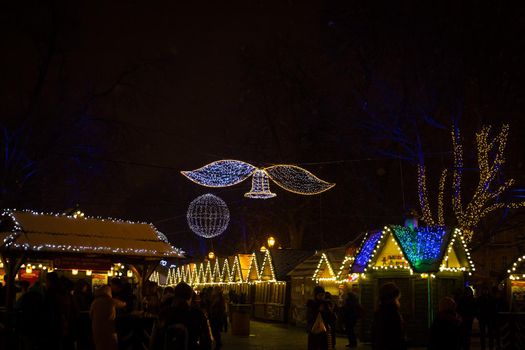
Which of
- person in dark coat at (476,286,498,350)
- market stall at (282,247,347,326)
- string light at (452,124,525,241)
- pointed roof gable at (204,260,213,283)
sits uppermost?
string light at (452,124,525,241)

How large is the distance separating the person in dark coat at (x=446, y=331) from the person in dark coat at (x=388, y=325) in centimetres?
42

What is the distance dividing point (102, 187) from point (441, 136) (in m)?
18.3

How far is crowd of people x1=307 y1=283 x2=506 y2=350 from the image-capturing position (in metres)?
8.55

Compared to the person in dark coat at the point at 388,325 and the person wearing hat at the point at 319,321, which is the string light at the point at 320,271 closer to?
the person wearing hat at the point at 319,321

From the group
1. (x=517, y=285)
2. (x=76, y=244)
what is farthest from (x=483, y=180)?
(x=76, y=244)

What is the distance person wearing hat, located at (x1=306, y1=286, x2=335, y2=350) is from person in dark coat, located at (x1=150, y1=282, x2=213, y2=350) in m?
5.61

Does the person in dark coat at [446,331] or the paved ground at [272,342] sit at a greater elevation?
the person in dark coat at [446,331]

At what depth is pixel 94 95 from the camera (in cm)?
2786

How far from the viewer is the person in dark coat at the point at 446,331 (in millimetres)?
8461

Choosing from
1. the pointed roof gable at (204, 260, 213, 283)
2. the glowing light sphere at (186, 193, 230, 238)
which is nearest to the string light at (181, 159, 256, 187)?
the glowing light sphere at (186, 193, 230, 238)

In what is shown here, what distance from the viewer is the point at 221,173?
22.4 meters

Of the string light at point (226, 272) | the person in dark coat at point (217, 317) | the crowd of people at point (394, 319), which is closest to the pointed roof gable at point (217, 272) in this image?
the string light at point (226, 272)

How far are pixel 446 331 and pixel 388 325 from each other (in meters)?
0.73

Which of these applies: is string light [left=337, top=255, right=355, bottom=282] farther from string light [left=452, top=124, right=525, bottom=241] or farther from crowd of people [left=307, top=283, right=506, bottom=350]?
string light [left=452, top=124, right=525, bottom=241]
